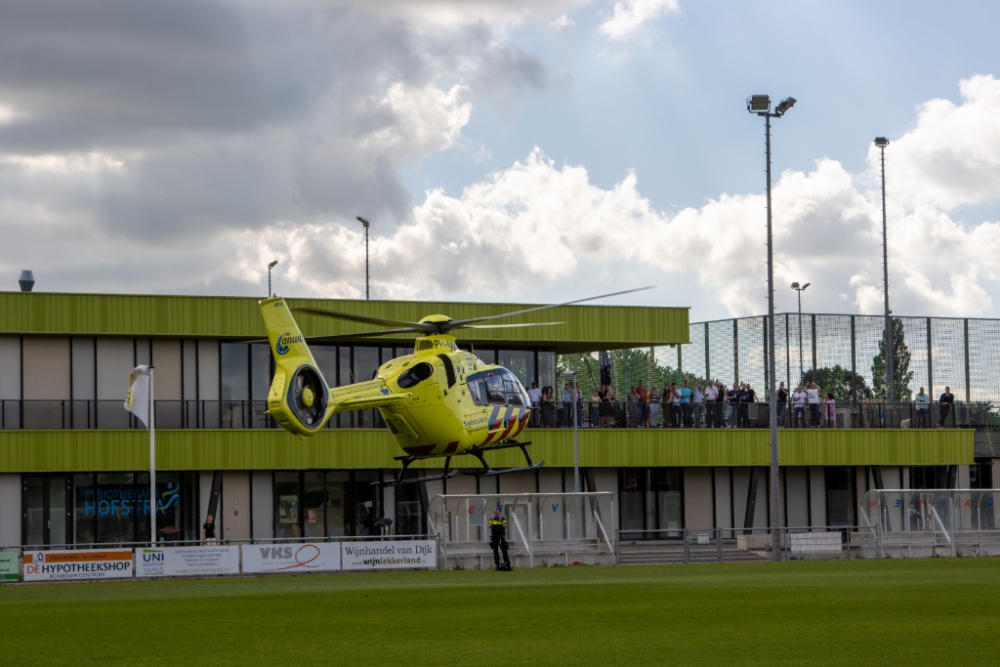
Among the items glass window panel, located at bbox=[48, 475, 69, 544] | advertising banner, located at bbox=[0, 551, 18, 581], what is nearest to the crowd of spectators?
glass window panel, located at bbox=[48, 475, 69, 544]

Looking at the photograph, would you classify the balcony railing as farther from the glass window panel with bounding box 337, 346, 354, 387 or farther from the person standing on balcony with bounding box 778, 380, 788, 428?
the glass window panel with bounding box 337, 346, 354, 387

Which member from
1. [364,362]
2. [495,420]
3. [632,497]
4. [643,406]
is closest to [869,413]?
[643,406]

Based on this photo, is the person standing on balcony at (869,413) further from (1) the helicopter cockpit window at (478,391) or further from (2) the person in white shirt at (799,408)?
(1) the helicopter cockpit window at (478,391)

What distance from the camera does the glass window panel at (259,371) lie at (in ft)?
166

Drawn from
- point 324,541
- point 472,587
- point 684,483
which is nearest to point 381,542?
point 324,541

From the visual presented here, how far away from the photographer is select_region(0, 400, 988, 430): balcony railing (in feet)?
157

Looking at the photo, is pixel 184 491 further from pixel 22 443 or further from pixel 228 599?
pixel 228 599

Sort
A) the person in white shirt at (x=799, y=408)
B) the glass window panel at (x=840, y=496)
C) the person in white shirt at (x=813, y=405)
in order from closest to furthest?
the person in white shirt at (x=799, y=408) → the person in white shirt at (x=813, y=405) → the glass window panel at (x=840, y=496)

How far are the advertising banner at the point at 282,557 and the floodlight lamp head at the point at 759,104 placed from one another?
66.8 ft

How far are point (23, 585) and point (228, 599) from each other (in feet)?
35.0

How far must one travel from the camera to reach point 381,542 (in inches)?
1634

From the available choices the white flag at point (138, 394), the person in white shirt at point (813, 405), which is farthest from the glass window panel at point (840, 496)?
the white flag at point (138, 394)

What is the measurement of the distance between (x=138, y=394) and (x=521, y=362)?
16.0 metres

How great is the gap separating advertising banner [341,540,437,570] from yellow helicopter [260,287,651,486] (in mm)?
9119
